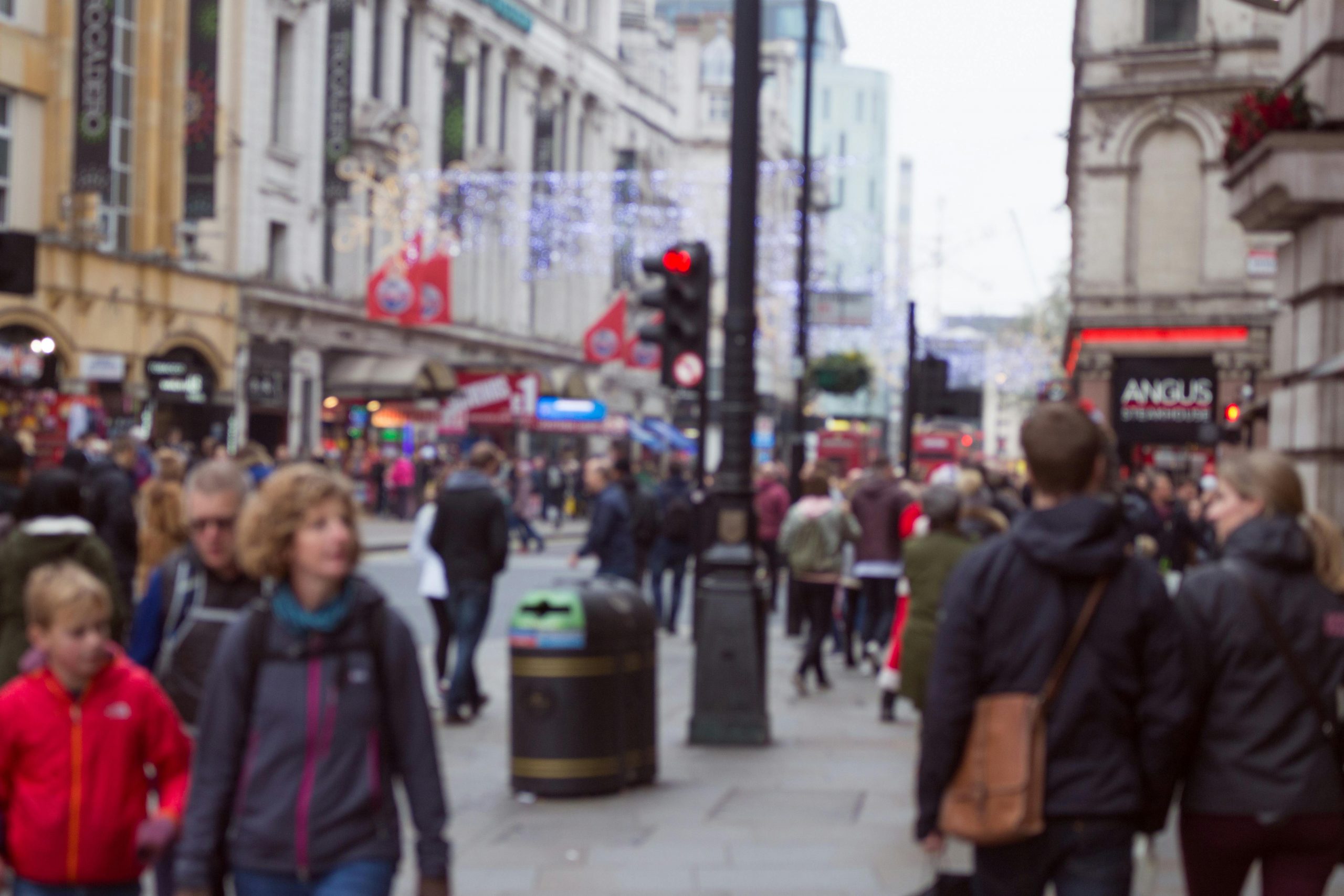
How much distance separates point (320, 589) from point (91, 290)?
31954mm

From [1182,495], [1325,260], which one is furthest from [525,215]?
[1325,260]

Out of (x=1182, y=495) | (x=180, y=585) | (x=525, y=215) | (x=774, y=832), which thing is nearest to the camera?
(x=180, y=585)

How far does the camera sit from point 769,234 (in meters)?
67.8

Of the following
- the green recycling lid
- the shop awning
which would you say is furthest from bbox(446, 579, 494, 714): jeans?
the shop awning

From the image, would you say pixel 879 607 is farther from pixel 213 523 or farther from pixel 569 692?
pixel 213 523

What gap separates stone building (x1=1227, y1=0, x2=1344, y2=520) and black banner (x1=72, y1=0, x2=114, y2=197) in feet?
85.9

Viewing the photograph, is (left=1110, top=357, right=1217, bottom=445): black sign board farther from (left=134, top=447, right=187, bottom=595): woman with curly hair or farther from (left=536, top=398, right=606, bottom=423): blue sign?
(left=134, top=447, right=187, bottom=595): woman with curly hair

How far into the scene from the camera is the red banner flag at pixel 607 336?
50.1 metres

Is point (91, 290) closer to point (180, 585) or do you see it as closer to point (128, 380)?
point (128, 380)

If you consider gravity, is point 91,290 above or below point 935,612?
above

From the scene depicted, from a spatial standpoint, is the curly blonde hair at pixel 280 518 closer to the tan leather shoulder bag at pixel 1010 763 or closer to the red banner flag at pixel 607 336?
the tan leather shoulder bag at pixel 1010 763

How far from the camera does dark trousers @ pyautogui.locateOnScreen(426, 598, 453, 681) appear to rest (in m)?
13.3

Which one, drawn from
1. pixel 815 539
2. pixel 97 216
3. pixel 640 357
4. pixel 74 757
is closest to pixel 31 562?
pixel 74 757

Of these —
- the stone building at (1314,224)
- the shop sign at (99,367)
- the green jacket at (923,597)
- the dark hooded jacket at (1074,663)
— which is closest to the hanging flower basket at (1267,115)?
the stone building at (1314,224)
